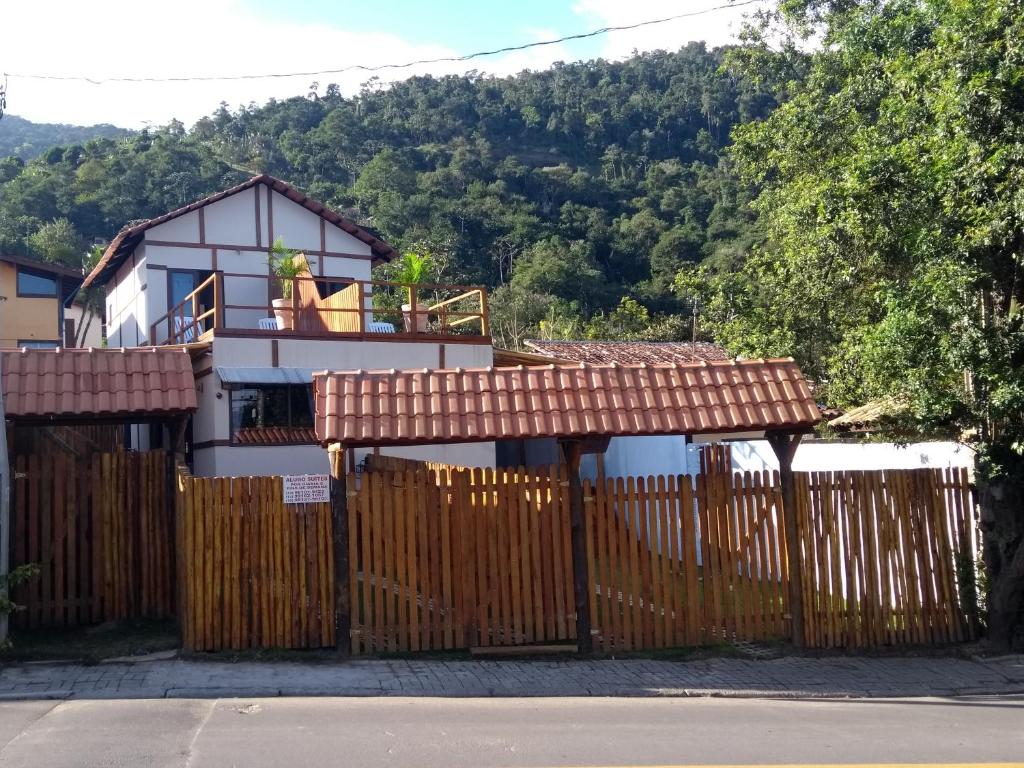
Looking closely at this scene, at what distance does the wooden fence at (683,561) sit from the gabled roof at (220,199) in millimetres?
15169

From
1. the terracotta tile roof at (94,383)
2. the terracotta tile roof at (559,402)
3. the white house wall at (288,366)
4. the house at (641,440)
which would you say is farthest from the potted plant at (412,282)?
the terracotta tile roof at (559,402)

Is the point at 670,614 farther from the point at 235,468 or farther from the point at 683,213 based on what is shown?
the point at 683,213

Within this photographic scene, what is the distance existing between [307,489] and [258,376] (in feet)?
26.1

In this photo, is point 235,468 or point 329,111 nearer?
point 235,468

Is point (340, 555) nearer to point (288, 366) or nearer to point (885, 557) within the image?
point (885, 557)

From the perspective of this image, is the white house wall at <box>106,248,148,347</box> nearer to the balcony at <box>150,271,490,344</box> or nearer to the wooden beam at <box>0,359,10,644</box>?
the balcony at <box>150,271,490,344</box>

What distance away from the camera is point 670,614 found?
33.8 feet

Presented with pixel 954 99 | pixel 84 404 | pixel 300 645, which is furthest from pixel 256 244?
pixel 954 99

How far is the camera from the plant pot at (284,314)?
1847cm

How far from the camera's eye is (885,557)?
10531mm

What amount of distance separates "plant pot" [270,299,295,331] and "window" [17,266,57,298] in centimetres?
1368

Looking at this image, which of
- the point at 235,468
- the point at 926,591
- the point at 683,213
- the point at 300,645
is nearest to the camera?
the point at 300,645

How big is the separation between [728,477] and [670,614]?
1547 millimetres

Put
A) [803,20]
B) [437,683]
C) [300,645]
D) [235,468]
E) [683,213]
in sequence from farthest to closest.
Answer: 1. [683,213]
2. [803,20]
3. [235,468]
4. [300,645]
5. [437,683]
